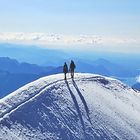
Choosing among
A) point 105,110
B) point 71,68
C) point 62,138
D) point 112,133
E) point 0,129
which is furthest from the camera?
point 71,68

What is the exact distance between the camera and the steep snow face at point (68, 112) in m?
51.4

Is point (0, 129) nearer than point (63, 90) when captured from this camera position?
Yes

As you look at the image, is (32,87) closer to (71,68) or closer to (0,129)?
(71,68)

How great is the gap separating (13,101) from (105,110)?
14.2 metres

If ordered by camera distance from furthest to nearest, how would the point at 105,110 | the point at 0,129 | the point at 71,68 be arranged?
the point at 71,68 < the point at 105,110 < the point at 0,129

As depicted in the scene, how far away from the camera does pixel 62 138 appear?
51.6 meters

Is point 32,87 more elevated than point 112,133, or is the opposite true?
point 32,87

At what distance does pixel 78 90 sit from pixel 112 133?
10.3 metres

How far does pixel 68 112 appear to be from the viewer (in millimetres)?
56750

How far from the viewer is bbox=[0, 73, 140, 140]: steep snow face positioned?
5141cm

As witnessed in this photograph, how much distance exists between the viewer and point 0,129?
48281 millimetres

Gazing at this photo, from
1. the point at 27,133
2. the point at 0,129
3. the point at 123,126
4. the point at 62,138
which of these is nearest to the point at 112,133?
the point at 123,126

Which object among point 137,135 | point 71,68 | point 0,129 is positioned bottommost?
point 137,135

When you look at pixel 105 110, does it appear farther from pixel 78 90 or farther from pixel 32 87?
pixel 32 87
